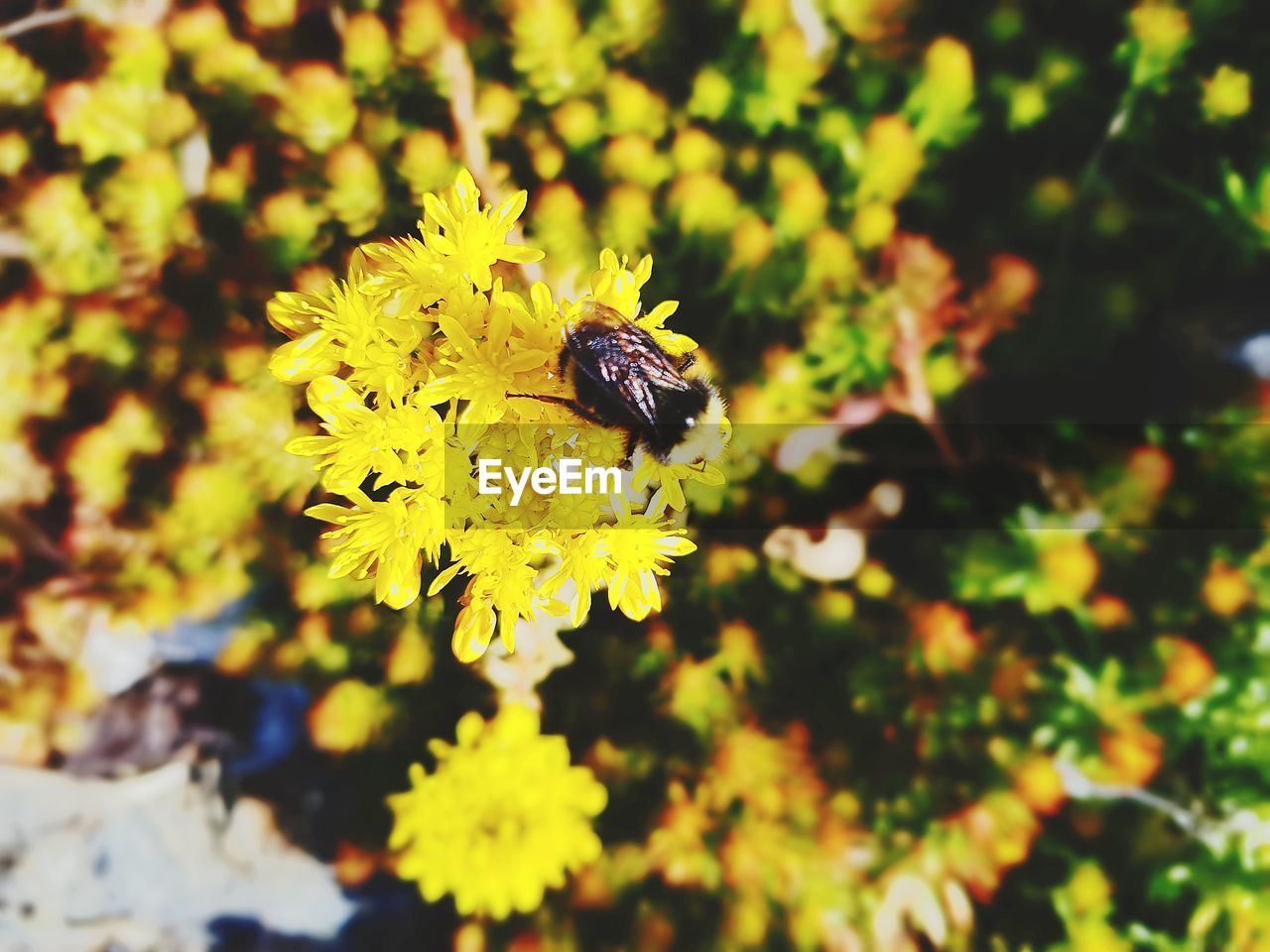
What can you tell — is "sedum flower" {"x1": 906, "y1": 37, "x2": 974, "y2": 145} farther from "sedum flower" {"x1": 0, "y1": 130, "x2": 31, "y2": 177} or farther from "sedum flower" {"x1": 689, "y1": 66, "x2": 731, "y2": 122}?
"sedum flower" {"x1": 0, "y1": 130, "x2": 31, "y2": 177}

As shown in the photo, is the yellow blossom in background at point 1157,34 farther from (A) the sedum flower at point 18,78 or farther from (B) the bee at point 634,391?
(A) the sedum flower at point 18,78

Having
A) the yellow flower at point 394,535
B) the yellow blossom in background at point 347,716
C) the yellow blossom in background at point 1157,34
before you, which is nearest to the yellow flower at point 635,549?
the yellow flower at point 394,535

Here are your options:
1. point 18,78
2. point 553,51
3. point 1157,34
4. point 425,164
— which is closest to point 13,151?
point 18,78

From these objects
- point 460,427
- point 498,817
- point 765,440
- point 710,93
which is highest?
point 710,93

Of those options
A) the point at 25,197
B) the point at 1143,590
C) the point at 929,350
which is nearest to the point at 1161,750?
the point at 1143,590

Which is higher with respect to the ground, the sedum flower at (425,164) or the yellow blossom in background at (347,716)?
the sedum flower at (425,164)

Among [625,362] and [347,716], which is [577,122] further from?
[347,716]

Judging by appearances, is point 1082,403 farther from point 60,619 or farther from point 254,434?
point 60,619
